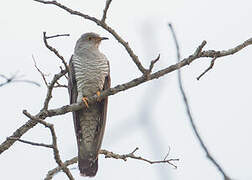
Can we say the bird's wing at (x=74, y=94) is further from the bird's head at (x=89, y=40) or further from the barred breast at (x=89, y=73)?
the bird's head at (x=89, y=40)

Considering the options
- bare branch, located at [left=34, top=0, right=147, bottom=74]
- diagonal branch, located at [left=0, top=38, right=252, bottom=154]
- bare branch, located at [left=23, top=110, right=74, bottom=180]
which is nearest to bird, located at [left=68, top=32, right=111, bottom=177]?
diagonal branch, located at [left=0, top=38, right=252, bottom=154]

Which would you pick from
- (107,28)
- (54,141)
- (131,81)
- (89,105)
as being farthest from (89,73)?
(54,141)

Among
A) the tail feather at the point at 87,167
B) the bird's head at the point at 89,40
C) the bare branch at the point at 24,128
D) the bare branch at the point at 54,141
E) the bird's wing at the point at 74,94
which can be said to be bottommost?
the tail feather at the point at 87,167

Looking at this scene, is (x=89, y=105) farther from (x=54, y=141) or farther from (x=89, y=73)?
(x=54, y=141)

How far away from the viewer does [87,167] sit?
5.38m

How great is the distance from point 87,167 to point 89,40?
226 cm

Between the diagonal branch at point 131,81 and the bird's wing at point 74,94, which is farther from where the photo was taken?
the bird's wing at point 74,94

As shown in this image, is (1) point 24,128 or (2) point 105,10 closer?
(2) point 105,10

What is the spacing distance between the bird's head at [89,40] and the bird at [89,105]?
18.8 inches

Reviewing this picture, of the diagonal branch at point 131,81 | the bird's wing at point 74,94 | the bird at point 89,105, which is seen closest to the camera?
the diagonal branch at point 131,81

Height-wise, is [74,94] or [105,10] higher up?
[105,10]

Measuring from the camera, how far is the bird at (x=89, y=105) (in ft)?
18.0

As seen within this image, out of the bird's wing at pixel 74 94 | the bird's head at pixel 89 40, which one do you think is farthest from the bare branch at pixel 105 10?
the bird's head at pixel 89 40

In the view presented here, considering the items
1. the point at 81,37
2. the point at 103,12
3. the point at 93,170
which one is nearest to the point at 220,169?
the point at 103,12
